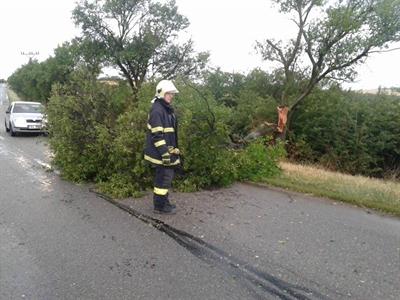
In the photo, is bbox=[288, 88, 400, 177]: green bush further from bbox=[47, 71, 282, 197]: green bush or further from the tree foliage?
the tree foliage

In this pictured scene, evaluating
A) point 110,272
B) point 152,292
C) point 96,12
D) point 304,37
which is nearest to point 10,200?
point 110,272

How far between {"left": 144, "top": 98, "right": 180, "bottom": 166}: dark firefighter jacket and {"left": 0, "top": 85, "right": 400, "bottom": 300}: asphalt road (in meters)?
0.89

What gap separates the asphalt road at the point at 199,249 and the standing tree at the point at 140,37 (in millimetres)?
19983

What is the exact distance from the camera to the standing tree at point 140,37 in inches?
→ 1045

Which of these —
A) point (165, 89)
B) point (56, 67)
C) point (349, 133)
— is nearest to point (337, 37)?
point (349, 133)

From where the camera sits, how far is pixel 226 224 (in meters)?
6.05

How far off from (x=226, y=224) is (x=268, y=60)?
1203cm

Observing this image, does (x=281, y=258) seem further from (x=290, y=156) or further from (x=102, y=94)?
(x=290, y=156)

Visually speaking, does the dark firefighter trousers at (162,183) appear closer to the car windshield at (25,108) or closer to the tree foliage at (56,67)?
the car windshield at (25,108)

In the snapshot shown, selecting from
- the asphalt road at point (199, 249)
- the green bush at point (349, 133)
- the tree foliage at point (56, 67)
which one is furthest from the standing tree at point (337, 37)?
the tree foliage at point (56, 67)

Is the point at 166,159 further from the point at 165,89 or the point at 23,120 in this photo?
the point at 23,120

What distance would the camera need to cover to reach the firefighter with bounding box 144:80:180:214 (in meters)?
6.23

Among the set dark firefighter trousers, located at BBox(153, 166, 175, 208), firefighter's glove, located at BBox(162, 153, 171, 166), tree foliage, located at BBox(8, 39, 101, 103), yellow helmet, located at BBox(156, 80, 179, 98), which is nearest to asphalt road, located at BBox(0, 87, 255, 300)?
dark firefighter trousers, located at BBox(153, 166, 175, 208)

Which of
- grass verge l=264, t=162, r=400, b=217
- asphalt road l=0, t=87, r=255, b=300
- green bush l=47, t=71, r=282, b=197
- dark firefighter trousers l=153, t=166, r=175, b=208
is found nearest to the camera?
asphalt road l=0, t=87, r=255, b=300
